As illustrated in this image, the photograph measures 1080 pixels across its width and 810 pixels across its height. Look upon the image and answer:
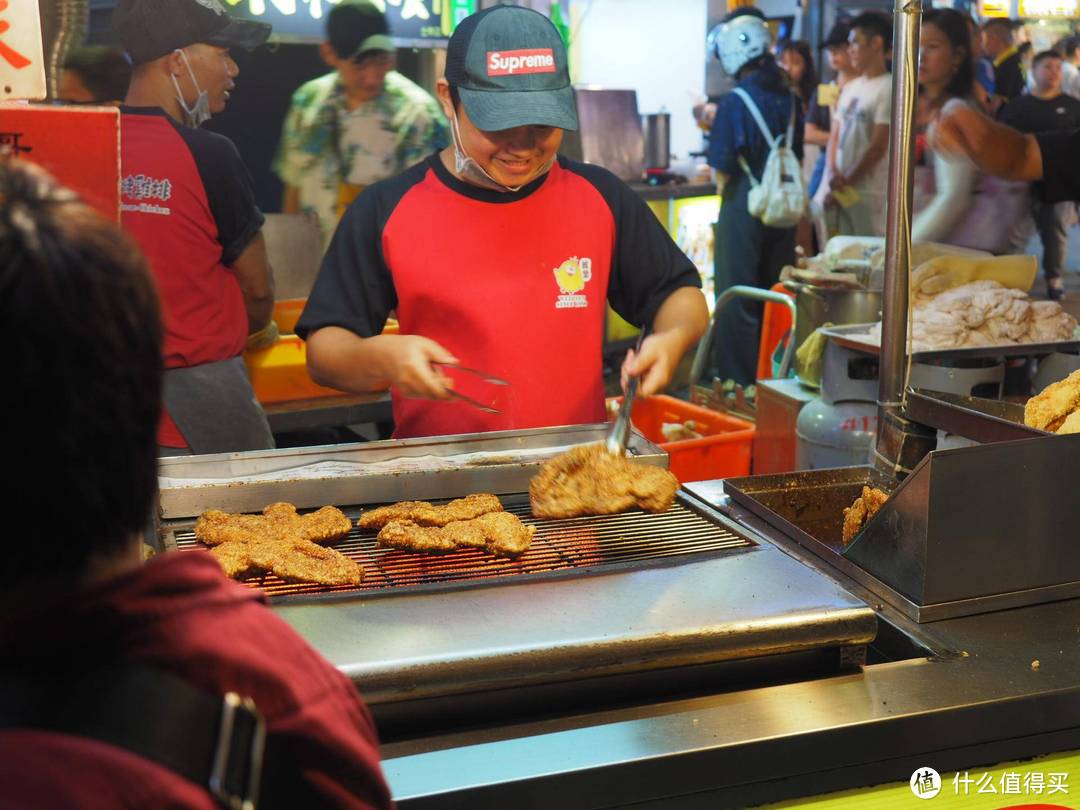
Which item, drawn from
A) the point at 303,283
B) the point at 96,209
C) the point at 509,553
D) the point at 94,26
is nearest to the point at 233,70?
the point at 94,26

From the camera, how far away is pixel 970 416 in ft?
6.49

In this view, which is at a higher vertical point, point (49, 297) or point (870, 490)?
point (49, 297)

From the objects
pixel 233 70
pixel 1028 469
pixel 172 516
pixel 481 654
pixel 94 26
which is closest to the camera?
pixel 481 654

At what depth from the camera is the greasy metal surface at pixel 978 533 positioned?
1.73m

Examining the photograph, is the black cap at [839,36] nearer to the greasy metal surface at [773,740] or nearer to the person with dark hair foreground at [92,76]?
the person with dark hair foreground at [92,76]

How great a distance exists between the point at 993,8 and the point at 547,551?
816cm

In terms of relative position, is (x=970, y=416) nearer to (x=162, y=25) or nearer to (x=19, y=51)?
(x=19, y=51)

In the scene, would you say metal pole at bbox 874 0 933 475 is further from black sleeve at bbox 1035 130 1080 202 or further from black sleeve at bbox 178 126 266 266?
black sleeve at bbox 1035 130 1080 202

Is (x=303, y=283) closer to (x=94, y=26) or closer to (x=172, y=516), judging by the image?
(x=94, y=26)

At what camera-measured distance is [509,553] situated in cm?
184

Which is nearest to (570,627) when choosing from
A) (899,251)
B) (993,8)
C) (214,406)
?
(899,251)

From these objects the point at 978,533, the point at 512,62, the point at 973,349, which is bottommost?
the point at 978,533

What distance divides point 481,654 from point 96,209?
0.85m

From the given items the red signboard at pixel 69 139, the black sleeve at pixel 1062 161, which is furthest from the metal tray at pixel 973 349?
the red signboard at pixel 69 139
